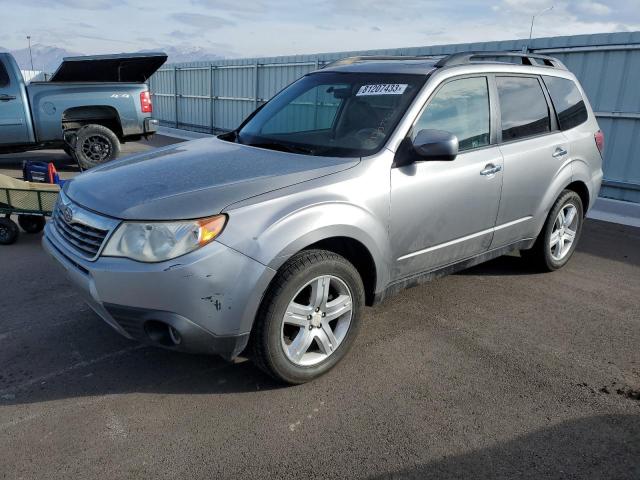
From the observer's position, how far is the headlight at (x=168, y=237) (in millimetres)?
2596

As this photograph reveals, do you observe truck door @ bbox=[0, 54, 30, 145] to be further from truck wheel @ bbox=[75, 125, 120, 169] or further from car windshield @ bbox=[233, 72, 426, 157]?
car windshield @ bbox=[233, 72, 426, 157]

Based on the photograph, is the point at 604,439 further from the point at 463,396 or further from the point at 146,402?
the point at 146,402

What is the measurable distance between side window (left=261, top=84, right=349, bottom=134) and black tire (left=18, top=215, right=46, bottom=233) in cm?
327

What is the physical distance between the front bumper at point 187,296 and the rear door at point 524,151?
7.43 ft

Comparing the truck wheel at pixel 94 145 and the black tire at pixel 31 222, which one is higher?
the truck wheel at pixel 94 145

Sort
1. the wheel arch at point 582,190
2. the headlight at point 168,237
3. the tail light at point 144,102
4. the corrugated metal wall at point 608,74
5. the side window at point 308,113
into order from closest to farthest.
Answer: the headlight at point 168,237, the side window at point 308,113, the wheel arch at point 582,190, the corrugated metal wall at point 608,74, the tail light at point 144,102

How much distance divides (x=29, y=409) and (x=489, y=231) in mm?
3180

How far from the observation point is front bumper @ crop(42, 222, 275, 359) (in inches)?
101

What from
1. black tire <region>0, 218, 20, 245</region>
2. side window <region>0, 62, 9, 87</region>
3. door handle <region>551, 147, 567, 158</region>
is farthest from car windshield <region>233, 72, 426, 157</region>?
side window <region>0, 62, 9, 87</region>

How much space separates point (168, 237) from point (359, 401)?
1345 mm

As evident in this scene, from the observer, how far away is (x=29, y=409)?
9.29ft

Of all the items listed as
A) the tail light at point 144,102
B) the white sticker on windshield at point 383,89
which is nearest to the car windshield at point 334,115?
the white sticker on windshield at point 383,89

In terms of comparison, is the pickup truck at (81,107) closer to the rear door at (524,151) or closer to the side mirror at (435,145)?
the rear door at (524,151)

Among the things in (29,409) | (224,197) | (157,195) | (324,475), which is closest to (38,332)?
(29,409)
